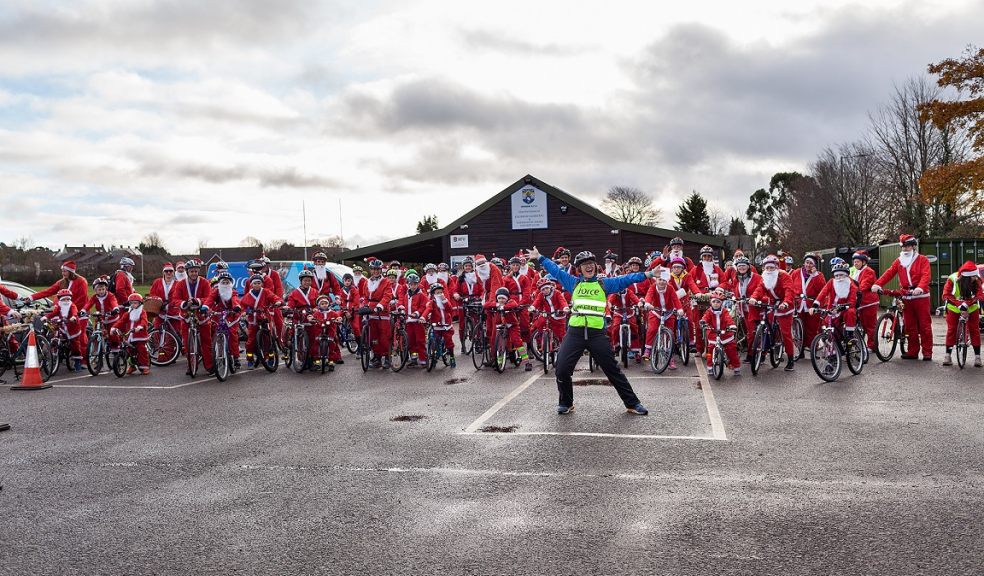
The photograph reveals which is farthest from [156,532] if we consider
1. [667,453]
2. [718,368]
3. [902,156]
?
[902,156]

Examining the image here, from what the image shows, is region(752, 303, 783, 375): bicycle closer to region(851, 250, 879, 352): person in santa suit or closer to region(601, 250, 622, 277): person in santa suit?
region(851, 250, 879, 352): person in santa suit

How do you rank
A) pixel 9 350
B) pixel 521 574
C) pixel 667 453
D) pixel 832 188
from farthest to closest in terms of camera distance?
pixel 832 188
pixel 9 350
pixel 667 453
pixel 521 574

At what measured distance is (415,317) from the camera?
567 inches

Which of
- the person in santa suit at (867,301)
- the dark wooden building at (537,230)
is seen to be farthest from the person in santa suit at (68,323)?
the dark wooden building at (537,230)

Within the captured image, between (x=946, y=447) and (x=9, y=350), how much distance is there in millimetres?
15456

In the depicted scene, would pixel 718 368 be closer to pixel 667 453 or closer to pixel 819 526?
pixel 667 453

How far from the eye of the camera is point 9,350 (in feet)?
49.0

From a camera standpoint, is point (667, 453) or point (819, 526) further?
point (667, 453)

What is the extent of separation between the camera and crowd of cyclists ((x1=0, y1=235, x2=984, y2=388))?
43.3 feet

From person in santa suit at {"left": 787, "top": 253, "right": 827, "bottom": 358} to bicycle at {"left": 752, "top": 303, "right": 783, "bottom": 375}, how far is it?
0.93 meters

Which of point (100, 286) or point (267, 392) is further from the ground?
point (100, 286)

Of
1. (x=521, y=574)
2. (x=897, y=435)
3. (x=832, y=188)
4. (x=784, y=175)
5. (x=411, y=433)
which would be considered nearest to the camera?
(x=521, y=574)

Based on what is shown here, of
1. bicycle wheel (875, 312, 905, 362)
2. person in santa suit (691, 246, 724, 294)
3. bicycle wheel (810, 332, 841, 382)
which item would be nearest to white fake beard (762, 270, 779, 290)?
person in santa suit (691, 246, 724, 294)

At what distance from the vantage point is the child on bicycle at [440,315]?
14.5 m
